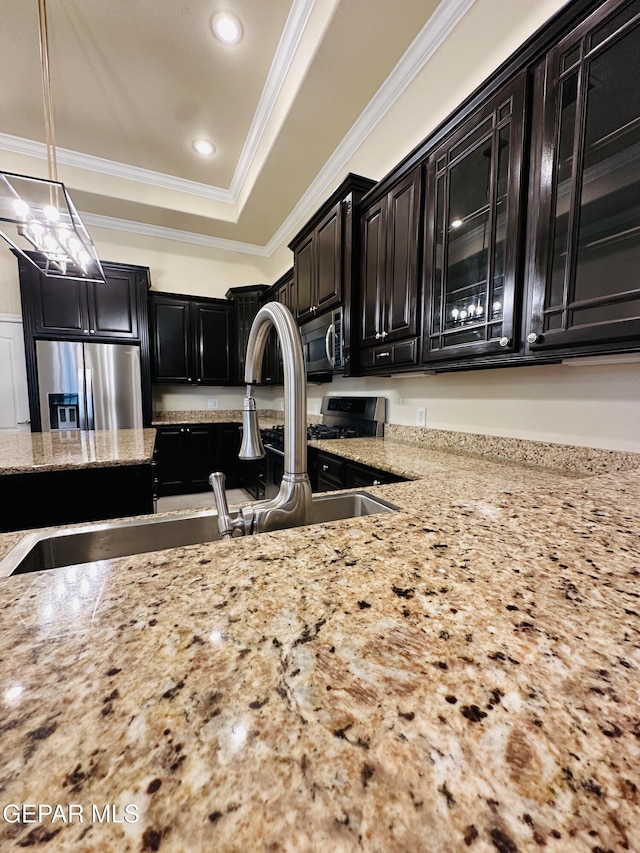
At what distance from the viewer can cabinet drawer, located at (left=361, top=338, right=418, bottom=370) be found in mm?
1878

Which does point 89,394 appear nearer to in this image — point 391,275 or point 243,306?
point 243,306

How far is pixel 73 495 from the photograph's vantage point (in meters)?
1.62

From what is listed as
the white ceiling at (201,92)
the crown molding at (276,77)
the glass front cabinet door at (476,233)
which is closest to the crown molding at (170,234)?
the white ceiling at (201,92)

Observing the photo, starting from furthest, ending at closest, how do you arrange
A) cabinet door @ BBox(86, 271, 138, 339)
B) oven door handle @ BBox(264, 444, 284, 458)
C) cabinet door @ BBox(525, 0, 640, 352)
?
cabinet door @ BBox(86, 271, 138, 339) → oven door handle @ BBox(264, 444, 284, 458) → cabinet door @ BBox(525, 0, 640, 352)

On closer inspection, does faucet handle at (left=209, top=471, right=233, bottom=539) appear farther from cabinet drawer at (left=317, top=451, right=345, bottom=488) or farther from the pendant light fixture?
the pendant light fixture

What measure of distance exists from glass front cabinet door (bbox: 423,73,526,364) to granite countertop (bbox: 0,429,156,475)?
159 centimetres

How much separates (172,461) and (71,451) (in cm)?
238

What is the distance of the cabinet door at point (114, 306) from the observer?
3.76 m

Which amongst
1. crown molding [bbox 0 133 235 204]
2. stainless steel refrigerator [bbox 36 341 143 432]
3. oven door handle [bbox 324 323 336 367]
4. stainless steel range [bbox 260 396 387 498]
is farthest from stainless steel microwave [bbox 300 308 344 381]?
crown molding [bbox 0 133 235 204]

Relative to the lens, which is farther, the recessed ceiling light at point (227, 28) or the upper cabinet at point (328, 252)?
the upper cabinet at point (328, 252)

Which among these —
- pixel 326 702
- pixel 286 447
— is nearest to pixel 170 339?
pixel 286 447

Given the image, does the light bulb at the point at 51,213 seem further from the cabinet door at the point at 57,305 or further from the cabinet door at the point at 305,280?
the cabinet door at the point at 57,305

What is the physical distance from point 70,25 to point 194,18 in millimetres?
826

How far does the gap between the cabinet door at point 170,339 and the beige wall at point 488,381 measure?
2.06m
